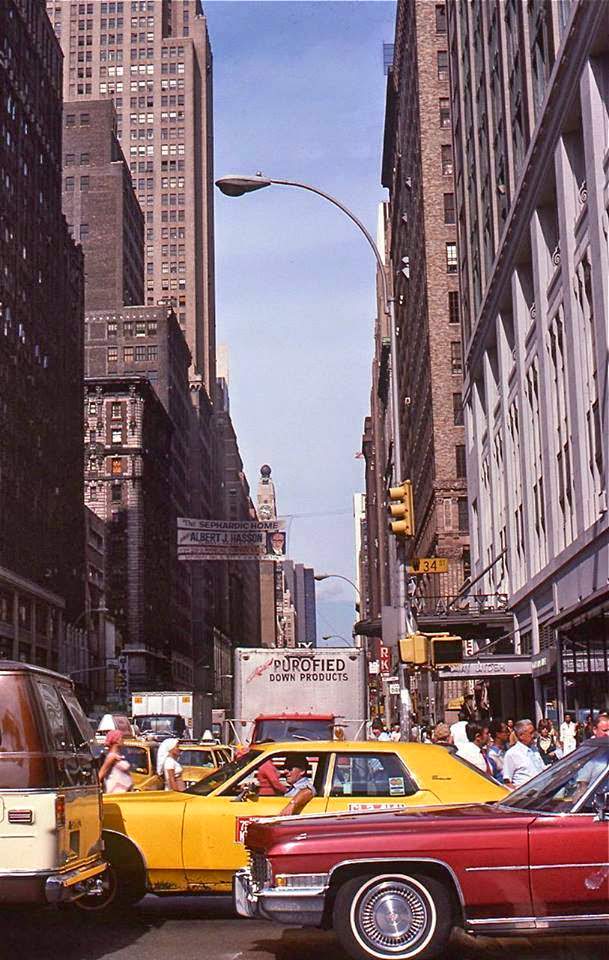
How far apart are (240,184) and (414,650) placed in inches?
323

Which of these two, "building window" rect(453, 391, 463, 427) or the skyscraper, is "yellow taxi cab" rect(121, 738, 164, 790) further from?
the skyscraper

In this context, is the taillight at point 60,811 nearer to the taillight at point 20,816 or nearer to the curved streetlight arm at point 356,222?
the taillight at point 20,816

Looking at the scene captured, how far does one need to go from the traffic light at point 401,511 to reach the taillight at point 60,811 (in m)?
8.33

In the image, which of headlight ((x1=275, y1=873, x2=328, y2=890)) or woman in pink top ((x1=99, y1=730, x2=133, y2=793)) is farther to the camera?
woman in pink top ((x1=99, y1=730, x2=133, y2=793))

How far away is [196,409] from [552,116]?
15266cm

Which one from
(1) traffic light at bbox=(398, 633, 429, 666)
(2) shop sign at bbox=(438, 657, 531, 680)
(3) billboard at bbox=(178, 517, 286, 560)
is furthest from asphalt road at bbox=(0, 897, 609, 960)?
(3) billboard at bbox=(178, 517, 286, 560)

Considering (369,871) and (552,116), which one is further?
(552,116)

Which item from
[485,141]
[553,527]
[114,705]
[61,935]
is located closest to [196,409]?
[114,705]

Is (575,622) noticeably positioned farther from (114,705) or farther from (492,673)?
(114,705)

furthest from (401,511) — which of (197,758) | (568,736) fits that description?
(568,736)

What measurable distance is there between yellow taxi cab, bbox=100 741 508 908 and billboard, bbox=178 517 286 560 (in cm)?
2734

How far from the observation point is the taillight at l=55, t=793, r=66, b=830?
371 inches

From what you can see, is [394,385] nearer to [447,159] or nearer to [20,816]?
[20,816]

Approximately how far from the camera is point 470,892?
29.5 ft
